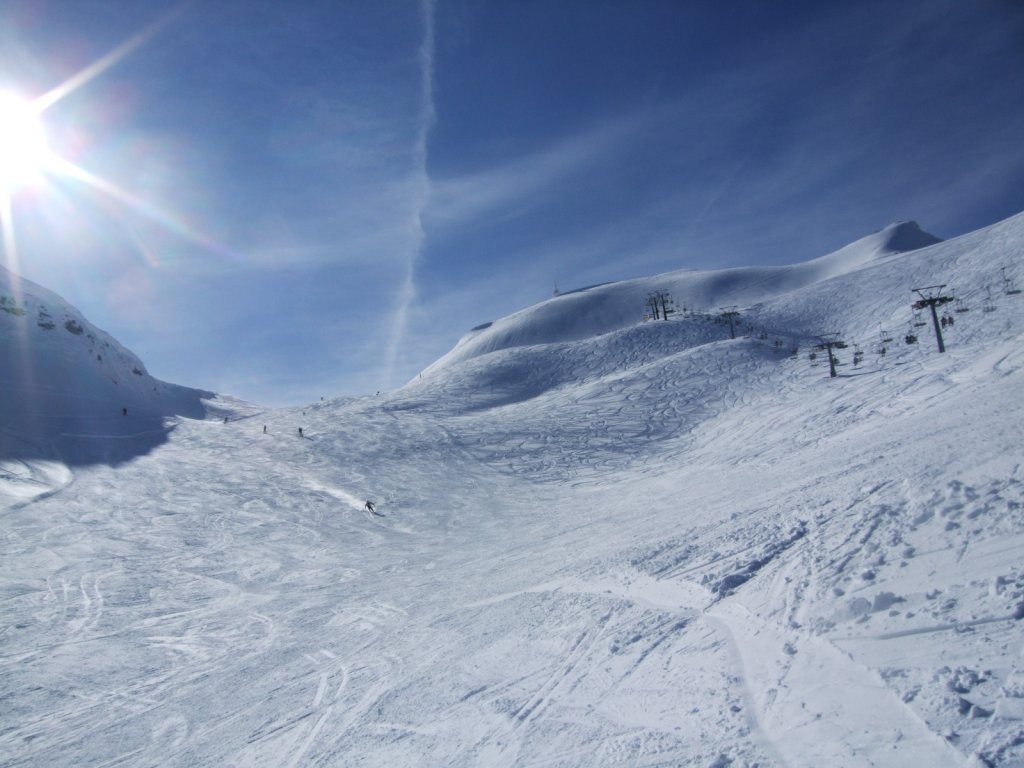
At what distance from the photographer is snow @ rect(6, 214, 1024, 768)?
5.61 m

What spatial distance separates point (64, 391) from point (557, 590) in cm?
3944

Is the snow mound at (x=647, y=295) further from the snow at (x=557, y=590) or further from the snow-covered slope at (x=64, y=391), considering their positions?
the snow at (x=557, y=590)

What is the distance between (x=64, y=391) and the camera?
38.1 m

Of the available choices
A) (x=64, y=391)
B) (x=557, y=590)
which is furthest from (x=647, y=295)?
(x=557, y=590)

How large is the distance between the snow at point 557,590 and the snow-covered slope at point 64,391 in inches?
24.3

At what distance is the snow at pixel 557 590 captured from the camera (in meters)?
5.61

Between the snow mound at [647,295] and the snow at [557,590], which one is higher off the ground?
the snow mound at [647,295]

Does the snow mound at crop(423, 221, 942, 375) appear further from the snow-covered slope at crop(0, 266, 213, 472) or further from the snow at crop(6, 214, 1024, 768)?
the snow at crop(6, 214, 1024, 768)

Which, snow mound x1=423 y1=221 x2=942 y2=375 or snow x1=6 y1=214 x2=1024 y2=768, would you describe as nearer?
snow x1=6 y1=214 x2=1024 y2=768

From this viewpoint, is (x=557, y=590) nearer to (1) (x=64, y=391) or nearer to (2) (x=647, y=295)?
(1) (x=64, y=391)

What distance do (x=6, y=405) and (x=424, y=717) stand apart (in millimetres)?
36924

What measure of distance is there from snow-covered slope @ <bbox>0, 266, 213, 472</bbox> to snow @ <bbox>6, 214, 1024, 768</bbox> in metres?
0.62

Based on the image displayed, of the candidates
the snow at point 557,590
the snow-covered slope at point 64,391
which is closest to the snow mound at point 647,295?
the snow-covered slope at point 64,391

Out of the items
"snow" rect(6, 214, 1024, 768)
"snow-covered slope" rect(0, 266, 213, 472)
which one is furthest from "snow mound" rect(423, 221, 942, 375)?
"snow" rect(6, 214, 1024, 768)
